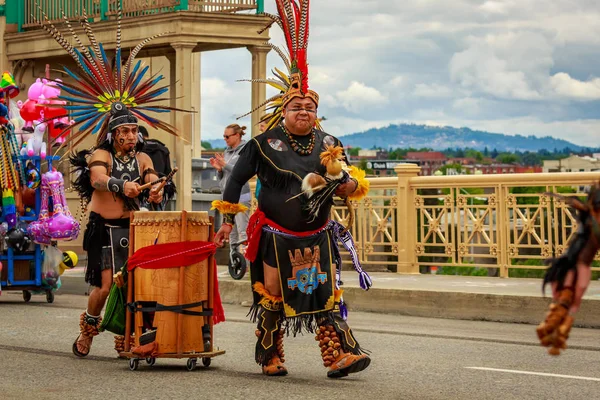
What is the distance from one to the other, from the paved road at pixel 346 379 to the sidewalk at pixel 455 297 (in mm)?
363

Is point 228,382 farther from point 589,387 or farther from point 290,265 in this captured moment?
point 589,387

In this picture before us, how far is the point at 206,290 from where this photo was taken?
907 centimetres


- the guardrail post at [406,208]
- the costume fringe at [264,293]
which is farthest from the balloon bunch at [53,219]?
the costume fringe at [264,293]

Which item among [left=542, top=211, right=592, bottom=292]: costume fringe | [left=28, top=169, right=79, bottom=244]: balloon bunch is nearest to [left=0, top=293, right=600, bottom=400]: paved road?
[left=28, top=169, right=79, bottom=244]: balloon bunch

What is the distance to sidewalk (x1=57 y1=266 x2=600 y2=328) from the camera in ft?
41.0

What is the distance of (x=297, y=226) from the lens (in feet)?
28.2

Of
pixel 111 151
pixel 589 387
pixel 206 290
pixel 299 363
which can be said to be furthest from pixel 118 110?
pixel 589 387

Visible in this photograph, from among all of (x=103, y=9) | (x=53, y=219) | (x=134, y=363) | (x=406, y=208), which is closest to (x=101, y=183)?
Answer: (x=134, y=363)

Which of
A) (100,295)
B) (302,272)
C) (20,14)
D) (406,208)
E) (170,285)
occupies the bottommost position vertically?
(100,295)

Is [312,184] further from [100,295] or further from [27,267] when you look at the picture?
[27,267]

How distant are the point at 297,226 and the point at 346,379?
119 cm

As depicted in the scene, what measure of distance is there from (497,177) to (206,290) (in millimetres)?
6251

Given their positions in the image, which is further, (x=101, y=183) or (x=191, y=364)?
(x=101, y=183)

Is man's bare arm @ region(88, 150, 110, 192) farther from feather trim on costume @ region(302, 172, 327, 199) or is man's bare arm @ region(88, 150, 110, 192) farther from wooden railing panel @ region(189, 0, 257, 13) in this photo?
wooden railing panel @ region(189, 0, 257, 13)
